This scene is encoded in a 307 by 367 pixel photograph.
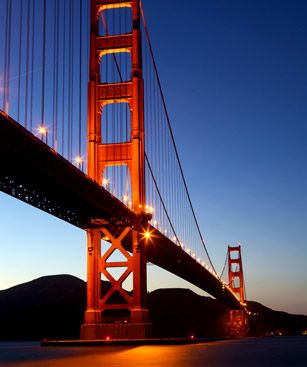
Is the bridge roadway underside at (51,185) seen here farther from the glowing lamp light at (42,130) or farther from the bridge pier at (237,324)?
the bridge pier at (237,324)

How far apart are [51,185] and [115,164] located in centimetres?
1051

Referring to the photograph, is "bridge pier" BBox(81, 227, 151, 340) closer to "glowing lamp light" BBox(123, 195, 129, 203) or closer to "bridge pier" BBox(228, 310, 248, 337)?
"glowing lamp light" BBox(123, 195, 129, 203)

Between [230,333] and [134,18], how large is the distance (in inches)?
2259

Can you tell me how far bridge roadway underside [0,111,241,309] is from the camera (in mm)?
23453

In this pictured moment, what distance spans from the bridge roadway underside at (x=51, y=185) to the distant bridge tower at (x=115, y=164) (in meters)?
1.39

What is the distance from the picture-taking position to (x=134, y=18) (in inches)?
1575

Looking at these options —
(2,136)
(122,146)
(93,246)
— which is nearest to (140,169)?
(122,146)

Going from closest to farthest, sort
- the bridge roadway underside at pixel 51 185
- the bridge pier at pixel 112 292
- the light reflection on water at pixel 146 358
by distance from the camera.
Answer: the light reflection on water at pixel 146 358 < the bridge roadway underside at pixel 51 185 < the bridge pier at pixel 112 292

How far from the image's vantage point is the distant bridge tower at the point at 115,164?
3625 cm

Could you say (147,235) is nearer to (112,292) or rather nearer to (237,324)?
(112,292)

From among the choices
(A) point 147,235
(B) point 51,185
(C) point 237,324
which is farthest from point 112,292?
(C) point 237,324

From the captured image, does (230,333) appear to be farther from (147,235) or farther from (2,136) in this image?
(2,136)

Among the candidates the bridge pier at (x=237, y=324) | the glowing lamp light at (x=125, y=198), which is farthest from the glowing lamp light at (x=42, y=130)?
the bridge pier at (x=237, y=324)

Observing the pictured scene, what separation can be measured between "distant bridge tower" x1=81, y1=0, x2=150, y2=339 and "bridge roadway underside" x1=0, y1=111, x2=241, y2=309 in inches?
54.9
